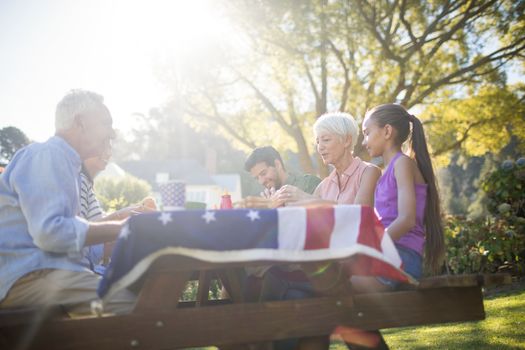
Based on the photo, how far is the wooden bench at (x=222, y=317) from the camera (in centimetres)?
215

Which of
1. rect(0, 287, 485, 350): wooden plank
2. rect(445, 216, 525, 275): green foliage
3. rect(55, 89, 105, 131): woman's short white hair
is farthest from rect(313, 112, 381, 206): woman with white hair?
rect(445, 216, 525, 275): green foliage

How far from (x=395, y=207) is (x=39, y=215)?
183 centimetres

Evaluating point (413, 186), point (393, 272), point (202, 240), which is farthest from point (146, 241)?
point (413, 186)

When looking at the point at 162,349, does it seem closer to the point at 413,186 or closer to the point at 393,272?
the point at 393,272

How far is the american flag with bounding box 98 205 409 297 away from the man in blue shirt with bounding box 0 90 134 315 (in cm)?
39

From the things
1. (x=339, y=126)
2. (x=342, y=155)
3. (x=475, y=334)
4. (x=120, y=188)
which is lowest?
(x=475, y=334)

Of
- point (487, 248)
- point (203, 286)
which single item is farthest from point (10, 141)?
point (203, 286)

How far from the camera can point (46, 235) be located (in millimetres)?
2336

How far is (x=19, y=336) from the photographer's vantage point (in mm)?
2119

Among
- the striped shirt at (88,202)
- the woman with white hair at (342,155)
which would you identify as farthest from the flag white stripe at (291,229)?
the striped shirt at (88,202)

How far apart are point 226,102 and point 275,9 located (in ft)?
18.0

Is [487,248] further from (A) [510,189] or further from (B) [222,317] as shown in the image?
(B) [222,317]

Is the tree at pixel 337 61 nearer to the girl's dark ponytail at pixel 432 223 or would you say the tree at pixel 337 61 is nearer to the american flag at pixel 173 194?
the girl's dark ponytail at pixel 432 223

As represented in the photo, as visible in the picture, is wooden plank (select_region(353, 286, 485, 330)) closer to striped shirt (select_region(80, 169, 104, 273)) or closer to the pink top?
the pink top
